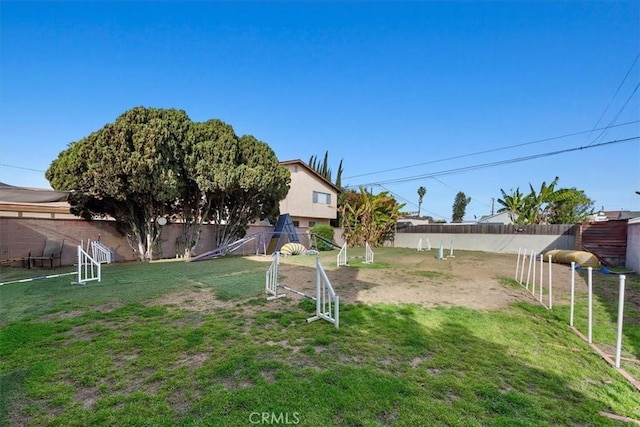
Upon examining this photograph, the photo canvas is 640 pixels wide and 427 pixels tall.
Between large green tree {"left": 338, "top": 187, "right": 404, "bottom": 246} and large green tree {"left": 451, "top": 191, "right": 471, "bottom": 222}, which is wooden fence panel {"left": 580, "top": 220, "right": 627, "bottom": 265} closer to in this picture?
large green tree {"left": 338, "top": 187, "right": 404, "bottom": 246}

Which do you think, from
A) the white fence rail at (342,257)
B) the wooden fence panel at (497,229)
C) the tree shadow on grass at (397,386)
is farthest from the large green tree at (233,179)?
the wooden fence panel at (497,229)

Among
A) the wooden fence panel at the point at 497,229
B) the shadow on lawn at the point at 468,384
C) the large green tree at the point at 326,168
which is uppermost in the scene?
the large green tree at the point at 326,168

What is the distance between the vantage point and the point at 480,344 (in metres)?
4.04

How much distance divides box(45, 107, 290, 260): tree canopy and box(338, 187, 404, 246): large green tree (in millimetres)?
8878

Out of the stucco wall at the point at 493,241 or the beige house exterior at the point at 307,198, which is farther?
the beige house exterior at the point at 307,198

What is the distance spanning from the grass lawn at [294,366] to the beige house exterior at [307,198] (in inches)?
686

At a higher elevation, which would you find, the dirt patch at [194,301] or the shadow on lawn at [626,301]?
the dirt patch at [194,301]

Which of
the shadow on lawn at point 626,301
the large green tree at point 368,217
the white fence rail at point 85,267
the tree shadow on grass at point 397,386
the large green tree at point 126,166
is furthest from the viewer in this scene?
the large green tree at point 368,217

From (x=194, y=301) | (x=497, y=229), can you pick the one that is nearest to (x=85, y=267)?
(x=194, y=301)

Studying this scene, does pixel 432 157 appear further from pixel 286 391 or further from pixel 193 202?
pixel 286 391

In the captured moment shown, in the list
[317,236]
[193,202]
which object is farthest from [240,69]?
[317,236]

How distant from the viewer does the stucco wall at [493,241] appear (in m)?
17.5

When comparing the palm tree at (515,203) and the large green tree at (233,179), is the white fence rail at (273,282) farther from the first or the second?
the palm tree at (515,203)

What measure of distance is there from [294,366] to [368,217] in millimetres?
20560
